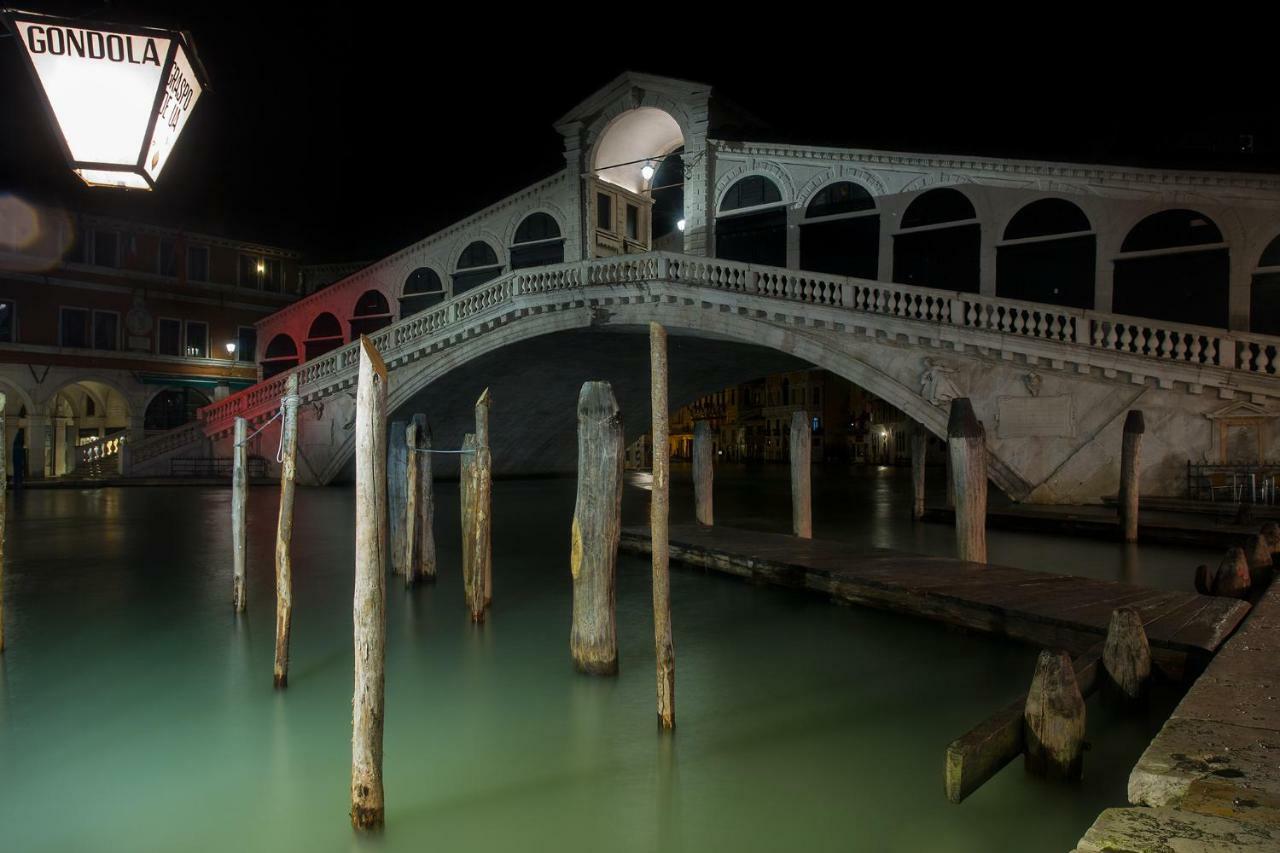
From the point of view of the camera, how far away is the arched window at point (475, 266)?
20.8m

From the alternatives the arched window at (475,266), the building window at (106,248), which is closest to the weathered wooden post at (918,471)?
the arched window at (475,266)

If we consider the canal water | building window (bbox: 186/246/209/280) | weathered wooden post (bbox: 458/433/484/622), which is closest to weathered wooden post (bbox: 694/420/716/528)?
the canal water

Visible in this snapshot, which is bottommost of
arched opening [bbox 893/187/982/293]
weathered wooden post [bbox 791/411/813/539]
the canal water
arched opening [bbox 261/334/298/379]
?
the canal water

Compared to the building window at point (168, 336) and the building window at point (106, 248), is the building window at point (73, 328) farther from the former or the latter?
the building window at point (168, 336)

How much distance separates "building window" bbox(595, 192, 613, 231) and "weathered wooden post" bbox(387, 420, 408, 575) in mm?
11876

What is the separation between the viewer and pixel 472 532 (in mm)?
6520

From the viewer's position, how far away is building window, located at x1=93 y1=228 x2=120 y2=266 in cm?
2172

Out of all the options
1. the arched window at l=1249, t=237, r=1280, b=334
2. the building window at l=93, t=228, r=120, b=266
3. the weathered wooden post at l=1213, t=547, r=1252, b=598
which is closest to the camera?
the weathered wooden post at l=1213, t=547, r=1252, b=598

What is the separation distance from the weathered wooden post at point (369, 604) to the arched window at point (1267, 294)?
12977 millimetres

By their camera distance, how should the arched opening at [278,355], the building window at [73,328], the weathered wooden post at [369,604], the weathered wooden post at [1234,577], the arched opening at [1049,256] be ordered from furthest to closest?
the arched opening at [278,355] → the building window at [73,328] → the arched opening at [1049,256] → the weathered wooden post at [1234,577] → the weathered wooden post at [369,604]

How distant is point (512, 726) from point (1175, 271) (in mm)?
12561

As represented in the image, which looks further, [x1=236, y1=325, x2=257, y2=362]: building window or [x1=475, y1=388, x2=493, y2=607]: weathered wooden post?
[x1=236, y1=325, x2=257, y2=362]: building window

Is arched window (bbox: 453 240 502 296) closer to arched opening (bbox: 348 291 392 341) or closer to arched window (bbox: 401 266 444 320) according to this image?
arched window (bbox: 401 266 444 320)

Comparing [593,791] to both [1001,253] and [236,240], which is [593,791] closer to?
[1001,253]
